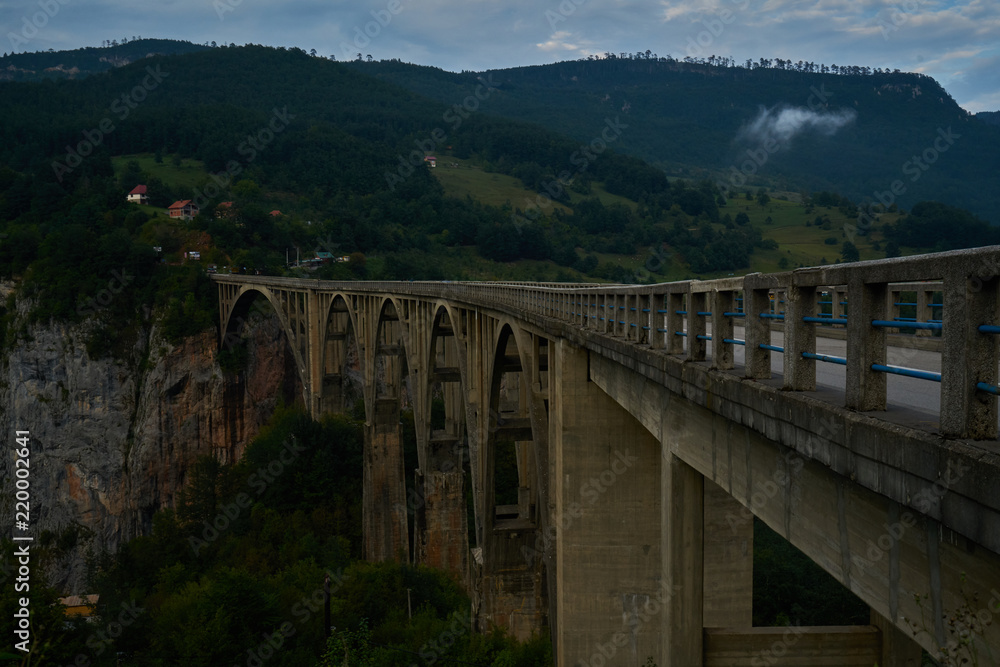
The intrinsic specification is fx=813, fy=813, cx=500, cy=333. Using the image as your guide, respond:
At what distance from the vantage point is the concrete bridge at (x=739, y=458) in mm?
3641

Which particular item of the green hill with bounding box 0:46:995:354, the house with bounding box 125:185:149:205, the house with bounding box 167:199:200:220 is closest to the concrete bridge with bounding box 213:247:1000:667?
the green hill with bounding box 0:46:995:354

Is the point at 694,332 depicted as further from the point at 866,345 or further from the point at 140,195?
the point at 140,195

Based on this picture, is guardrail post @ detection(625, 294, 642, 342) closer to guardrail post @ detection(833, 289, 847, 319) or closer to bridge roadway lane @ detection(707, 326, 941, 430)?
bridge roadway lane @ detection(707, 326, 941, 430)

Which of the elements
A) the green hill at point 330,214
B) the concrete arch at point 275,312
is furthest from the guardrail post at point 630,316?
the green hill at point 330,214

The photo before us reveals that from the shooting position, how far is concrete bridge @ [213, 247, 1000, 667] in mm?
3641

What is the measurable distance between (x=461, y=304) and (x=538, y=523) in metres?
6.79

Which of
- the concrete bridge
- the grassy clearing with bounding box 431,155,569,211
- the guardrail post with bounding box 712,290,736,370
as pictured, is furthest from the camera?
the grassy clearing with bounding box 431,155,569,211

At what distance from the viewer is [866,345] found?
4.38m

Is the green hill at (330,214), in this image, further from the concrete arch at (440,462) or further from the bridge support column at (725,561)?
the bridge support column at (725,561)

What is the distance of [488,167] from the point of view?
17625 cm

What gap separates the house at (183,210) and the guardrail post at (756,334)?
3816 inches

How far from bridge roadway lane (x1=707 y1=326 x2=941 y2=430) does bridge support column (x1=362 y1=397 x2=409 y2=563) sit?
100 ft

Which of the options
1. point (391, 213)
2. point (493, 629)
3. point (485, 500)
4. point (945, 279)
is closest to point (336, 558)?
point (493, 629)

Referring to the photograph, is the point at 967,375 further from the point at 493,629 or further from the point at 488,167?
the point at 488,167
